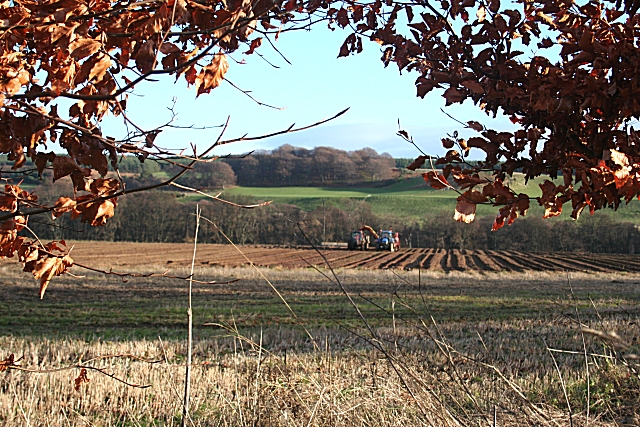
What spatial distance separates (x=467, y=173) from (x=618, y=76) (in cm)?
78

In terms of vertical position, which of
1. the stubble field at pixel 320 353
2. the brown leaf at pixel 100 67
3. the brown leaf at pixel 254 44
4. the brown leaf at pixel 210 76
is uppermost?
the brown leaf at pixel 254 44

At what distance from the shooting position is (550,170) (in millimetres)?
2732

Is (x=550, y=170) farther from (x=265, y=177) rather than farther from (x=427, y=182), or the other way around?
(x=265, y=177)

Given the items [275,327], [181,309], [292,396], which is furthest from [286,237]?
[292,396]

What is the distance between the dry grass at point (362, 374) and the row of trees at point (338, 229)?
46531mm

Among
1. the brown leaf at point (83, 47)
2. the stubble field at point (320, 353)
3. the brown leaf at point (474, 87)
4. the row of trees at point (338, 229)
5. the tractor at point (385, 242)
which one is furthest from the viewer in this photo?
the row of trees at point (338, 229)

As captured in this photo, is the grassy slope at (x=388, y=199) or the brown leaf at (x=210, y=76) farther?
the grassy slope at (x=388, y=199)

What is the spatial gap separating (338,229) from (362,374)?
64.0 meters

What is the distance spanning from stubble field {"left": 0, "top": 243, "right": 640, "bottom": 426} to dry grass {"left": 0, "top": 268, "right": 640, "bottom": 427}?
1.1 inches

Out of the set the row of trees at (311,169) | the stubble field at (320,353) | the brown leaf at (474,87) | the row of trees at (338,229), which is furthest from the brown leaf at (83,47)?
the row of trees at (311,169)

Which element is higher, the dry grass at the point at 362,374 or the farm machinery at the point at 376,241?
the dry grass at the point at 362,374

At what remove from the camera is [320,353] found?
193 inches

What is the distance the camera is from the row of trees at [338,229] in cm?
6012

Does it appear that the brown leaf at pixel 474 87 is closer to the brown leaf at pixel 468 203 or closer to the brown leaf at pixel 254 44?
the brown leaf at pixel 468 203
